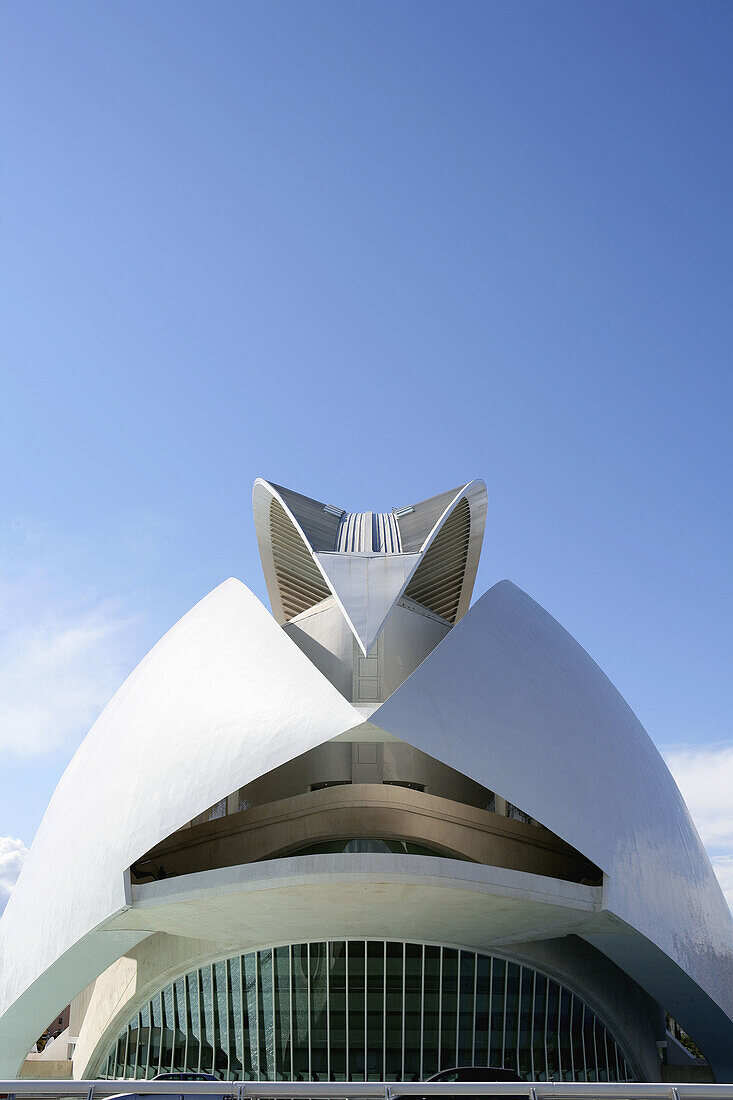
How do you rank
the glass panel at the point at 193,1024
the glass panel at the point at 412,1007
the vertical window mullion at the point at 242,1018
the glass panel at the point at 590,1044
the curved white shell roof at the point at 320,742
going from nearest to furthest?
the curved white shell roof at the point at 320,742 → the glass panel at the point at 412,1007 → the vertical window mullion at the point at 242,1018 → the glass panel at the point at 193,1024 → the glass panel at the point at 590,1044

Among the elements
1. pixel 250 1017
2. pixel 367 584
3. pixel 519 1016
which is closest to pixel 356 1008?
pixel 250 1017

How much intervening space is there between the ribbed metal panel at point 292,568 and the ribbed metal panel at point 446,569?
2401 millimetres

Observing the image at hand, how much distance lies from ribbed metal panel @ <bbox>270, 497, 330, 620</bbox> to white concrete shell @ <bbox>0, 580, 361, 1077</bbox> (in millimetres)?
4774

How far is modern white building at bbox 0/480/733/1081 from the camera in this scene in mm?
13336

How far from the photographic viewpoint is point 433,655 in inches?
562

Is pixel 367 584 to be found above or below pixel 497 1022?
above

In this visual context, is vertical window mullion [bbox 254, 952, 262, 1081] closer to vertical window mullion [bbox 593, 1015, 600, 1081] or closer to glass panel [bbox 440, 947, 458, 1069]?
glass panel [bbox 440, 947, 458, 1069]

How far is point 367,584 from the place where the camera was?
16.6m

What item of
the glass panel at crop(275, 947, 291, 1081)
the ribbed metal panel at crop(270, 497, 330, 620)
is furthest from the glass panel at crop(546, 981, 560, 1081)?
the ribbed metal panel at crop(270, 497, 330, 620)

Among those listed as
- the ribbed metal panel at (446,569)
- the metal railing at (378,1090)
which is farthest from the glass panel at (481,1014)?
the metal railing at (378,1090)

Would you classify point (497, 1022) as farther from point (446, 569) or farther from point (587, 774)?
point (446, 569)

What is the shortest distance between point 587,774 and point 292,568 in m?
9.74

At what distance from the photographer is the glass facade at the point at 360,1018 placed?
1541 centimetres

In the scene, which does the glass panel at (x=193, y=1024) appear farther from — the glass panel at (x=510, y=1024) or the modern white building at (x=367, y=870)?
the glass panel at (x=510, y=1024)
